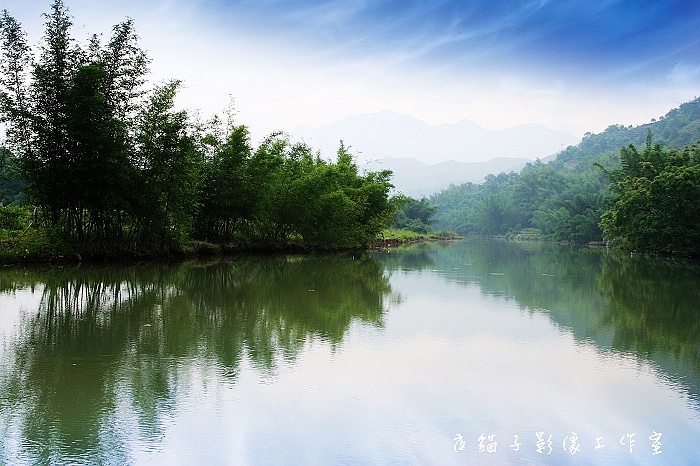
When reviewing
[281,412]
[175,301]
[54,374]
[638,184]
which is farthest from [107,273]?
[638,184]

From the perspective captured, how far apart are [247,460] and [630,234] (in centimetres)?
3348

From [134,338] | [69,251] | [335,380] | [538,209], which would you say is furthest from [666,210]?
[538,209]

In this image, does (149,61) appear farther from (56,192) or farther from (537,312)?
(537,312)

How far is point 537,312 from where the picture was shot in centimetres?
1077

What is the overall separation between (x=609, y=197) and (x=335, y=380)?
4013cm

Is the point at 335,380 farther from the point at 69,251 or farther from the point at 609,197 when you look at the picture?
the point at 609,197

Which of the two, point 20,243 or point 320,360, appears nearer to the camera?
point 320,360

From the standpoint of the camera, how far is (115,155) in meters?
16.0

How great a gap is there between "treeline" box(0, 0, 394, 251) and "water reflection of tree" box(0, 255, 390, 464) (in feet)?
9.57

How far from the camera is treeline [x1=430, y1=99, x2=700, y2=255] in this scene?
1188 inches

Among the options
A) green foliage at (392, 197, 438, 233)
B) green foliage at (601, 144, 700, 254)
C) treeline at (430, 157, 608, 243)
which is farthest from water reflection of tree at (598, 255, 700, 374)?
green foliage at (392, 197, 438, 233)

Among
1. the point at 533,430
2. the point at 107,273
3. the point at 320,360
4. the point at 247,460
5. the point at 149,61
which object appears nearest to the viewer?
the point at 247,460

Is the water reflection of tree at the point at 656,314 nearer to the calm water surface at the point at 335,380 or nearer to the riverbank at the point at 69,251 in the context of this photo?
the calm water surface at the point at 335,380

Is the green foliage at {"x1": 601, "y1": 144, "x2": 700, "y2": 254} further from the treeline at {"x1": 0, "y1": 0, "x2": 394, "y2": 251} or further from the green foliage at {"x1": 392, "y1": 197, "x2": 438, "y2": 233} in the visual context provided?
the green foliage at {"x1": 392, "y1": 197, "x2": 438, "y2": 233}
